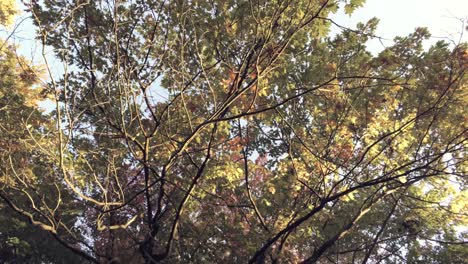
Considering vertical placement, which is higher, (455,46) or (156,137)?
(455,46)

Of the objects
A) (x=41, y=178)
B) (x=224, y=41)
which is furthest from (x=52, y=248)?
(x=224, y=41)

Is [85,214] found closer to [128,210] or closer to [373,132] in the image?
[128,210]

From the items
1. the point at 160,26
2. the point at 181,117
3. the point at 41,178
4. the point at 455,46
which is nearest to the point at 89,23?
the point at 160,26

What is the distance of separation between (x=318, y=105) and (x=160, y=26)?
324cm

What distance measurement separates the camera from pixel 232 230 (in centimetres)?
847

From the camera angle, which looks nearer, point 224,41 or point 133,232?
point 224,41

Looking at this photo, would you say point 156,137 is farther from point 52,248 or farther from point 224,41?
point 52,248

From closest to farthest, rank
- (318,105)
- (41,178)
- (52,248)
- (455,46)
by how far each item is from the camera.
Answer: (455,46)
(318,105)
(41,178)
(52,248)

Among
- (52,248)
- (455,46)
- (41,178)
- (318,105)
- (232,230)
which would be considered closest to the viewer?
(455,46)

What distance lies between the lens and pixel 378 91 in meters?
6.54

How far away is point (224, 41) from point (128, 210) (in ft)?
18.8

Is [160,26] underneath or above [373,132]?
above

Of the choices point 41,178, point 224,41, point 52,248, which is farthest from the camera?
point 52,248

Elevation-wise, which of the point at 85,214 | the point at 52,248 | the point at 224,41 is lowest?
the point at 52,248
